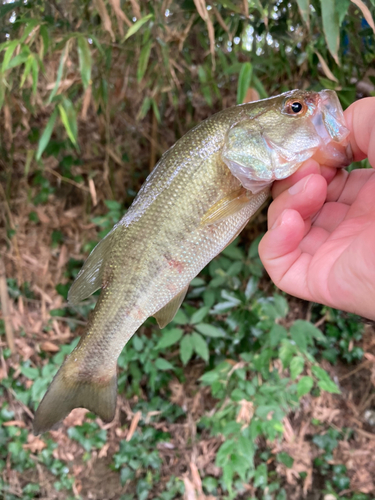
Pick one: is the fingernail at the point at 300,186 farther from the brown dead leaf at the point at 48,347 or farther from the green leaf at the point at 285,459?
the brown dead leaf at the point at 48,347

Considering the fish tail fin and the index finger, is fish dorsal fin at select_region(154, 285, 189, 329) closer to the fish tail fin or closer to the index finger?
the fish tail fin

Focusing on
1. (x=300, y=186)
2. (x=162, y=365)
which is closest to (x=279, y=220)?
(x=300, y=186)

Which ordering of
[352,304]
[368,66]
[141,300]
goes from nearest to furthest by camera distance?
[352,304], [141,300], [368,66]

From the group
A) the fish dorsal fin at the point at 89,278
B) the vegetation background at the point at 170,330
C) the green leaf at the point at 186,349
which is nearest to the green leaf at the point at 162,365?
the vegetation background at the point at 170,330

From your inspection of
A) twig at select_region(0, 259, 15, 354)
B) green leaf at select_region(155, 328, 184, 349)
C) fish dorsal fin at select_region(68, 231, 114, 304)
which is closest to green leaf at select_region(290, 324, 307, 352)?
green leaf at select_region(155, 328, 184, 349)

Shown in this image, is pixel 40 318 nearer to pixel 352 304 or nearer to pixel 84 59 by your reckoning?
pixel 84 59

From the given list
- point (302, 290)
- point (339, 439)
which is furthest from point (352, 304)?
point (339, 439)
